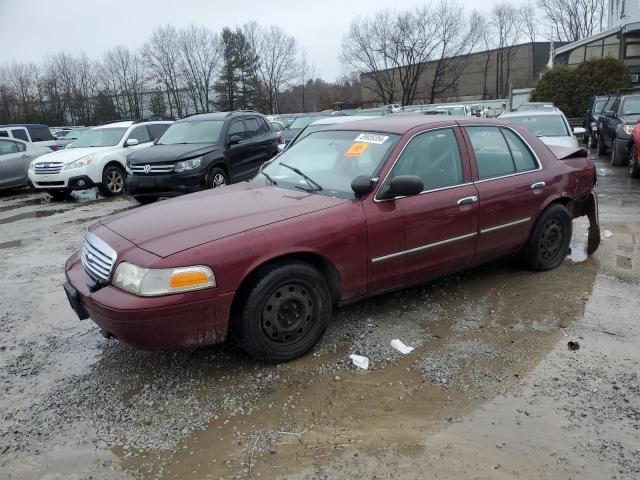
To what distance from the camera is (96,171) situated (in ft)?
39.1

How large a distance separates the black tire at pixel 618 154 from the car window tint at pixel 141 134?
37.8 feet

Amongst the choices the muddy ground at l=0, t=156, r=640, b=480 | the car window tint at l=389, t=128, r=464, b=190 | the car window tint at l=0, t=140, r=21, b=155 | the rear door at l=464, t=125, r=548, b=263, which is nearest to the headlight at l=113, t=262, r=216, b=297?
the muddy ground at l=0, t=156, r=640, b=480

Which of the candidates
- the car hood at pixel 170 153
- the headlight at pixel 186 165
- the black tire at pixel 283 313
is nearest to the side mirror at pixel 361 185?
the black tire at pixel 283 313

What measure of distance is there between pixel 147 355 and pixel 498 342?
8.72 feet

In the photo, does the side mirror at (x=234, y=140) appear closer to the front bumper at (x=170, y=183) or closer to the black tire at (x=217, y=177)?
the black tire at (x=217, y=177)

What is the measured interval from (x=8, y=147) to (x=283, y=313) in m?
13.9

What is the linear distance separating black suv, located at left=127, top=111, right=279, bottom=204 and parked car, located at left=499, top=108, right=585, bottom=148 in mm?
5360

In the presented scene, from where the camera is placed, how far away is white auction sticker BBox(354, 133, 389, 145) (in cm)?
431

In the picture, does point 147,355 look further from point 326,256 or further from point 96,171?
point 96,171

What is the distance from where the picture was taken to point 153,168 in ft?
32.2

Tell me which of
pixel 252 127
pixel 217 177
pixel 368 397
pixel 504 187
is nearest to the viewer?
pixel 368 397

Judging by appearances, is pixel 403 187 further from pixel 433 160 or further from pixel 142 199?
pixel 142 199

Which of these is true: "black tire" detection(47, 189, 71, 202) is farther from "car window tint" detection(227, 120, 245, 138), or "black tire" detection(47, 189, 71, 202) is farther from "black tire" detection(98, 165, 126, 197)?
"car window tint" detection(227, 120, 245, 138)

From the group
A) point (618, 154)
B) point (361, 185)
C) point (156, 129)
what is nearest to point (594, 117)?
point (618, 154)
